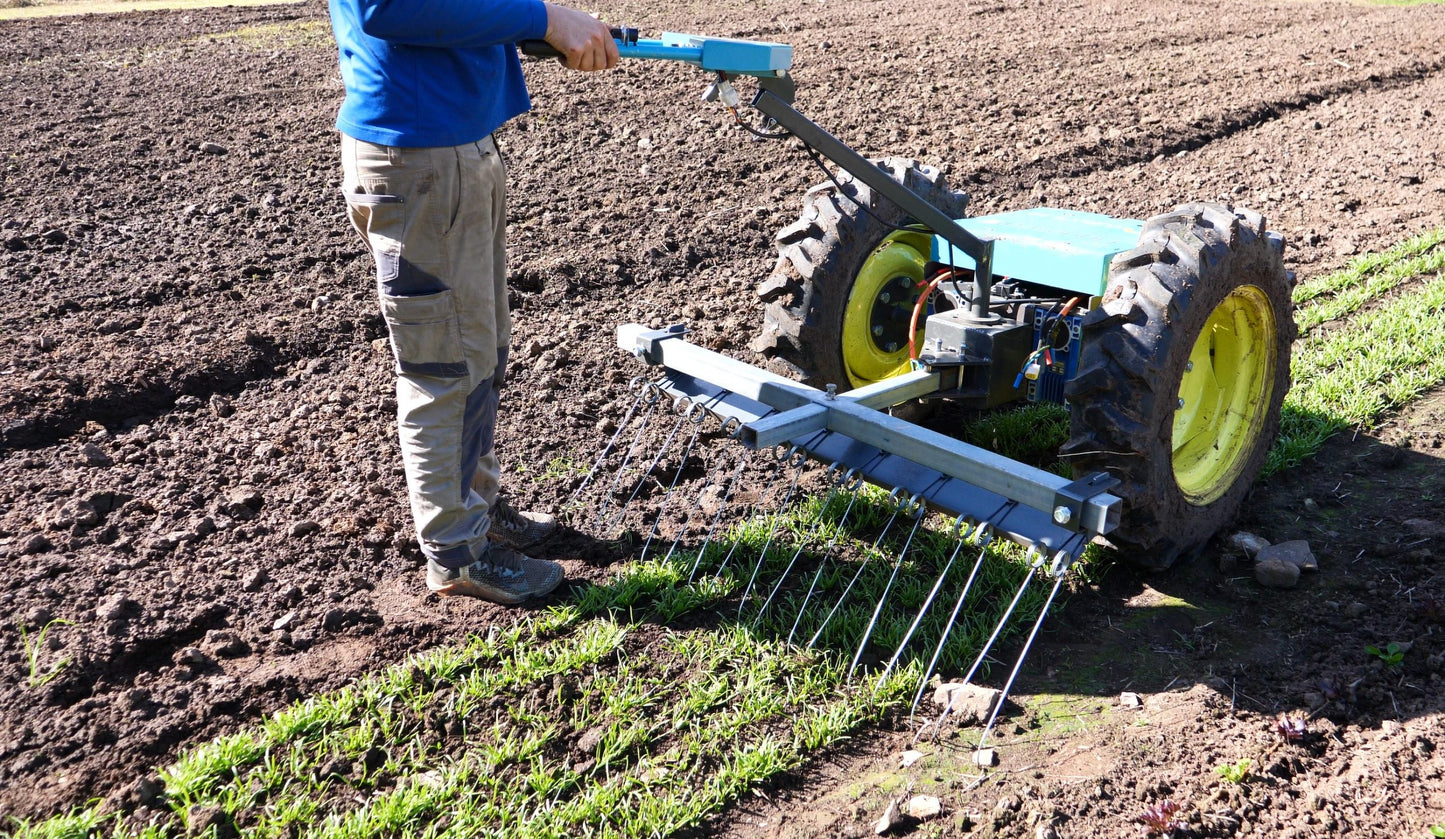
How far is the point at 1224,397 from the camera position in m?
4.01

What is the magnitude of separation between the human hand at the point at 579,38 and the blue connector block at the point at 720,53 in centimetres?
11

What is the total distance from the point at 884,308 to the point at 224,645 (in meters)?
2.66

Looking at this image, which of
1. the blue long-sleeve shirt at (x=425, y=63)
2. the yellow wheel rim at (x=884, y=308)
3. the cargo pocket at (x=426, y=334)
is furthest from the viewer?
the yellow wheel rim at (x=884, y=308)

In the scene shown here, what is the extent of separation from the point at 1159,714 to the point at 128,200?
6.84m

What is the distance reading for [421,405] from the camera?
3361mm

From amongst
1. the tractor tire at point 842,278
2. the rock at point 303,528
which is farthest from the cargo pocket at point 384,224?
the tractor tire at point 842,278

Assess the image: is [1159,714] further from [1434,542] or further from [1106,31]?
[1106,31]

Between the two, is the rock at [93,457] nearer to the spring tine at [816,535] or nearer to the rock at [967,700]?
the spring tine at [816,535]

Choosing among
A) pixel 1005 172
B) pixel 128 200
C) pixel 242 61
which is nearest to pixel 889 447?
pixel 1005 172

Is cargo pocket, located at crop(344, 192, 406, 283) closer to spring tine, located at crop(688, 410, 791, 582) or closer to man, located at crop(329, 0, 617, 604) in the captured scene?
man, located at crop(329, 0, 617, 604)

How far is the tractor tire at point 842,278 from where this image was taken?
13.8ft

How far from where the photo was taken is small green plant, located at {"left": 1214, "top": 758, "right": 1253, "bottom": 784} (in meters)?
2.88

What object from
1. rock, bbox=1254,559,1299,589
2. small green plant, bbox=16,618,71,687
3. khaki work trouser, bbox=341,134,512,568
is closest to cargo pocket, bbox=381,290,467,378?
khaki work trouser, bbox=341,134,512,568

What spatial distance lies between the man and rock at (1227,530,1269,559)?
2361 millimetres
